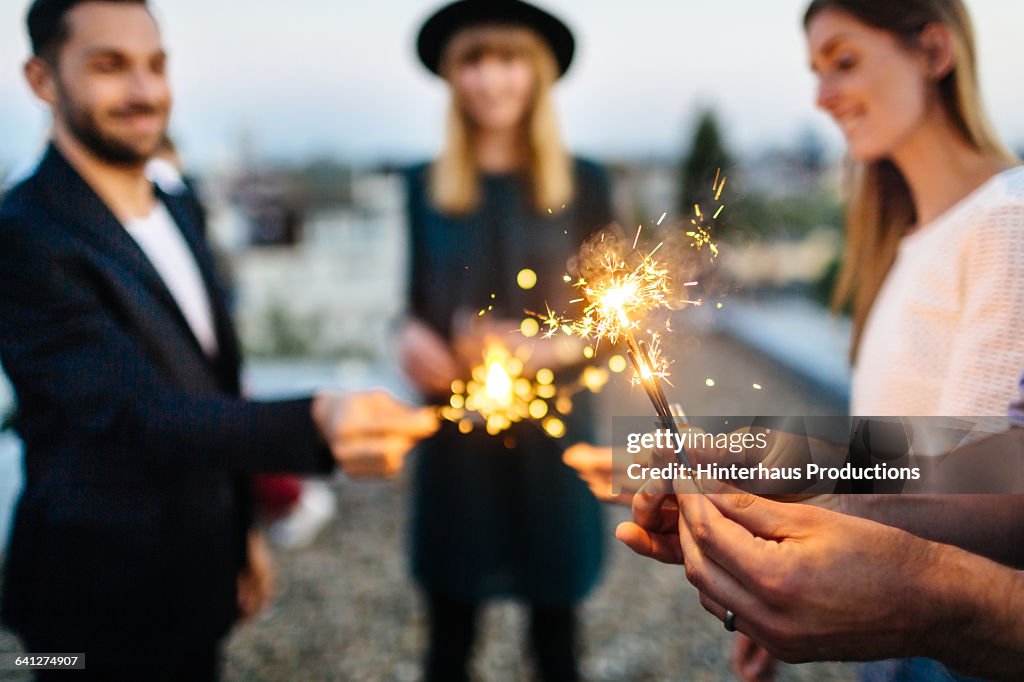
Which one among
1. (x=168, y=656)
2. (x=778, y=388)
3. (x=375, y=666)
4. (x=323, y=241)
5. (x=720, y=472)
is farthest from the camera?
(x=323, y=241)

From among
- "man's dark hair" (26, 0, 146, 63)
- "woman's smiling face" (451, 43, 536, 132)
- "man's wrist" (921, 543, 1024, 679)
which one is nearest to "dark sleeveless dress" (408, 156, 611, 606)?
"woman's smiling face" (451, 43, 536, 132)

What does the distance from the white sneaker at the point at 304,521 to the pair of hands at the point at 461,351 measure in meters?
2.68

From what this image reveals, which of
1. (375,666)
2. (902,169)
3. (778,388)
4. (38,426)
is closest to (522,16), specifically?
(902,169)

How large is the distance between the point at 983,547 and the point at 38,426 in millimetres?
2450

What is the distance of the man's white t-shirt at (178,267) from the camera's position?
2.00 metres

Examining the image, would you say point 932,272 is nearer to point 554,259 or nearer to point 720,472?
point 720,472

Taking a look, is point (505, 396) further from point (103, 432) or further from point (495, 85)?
point (495, 85)

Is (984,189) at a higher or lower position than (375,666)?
higher

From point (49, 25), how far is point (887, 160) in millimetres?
2566

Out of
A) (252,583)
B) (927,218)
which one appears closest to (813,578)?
(927,218)

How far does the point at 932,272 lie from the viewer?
61.5 inches

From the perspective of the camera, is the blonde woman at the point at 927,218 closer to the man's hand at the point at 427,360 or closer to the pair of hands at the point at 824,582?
the pair of hands at the point at 824,582

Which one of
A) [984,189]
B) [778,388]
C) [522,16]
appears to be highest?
[522,16]

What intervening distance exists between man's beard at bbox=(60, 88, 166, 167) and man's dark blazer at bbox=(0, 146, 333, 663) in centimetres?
9
